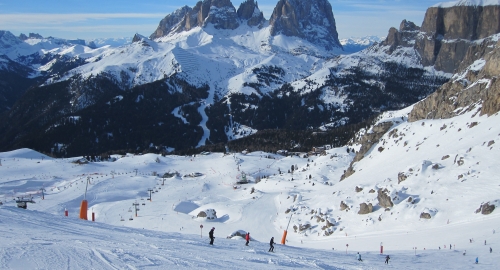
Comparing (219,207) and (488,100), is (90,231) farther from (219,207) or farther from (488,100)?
(488,100)

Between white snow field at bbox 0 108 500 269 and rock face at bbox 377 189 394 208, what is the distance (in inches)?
22.3

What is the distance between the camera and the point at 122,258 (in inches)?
758

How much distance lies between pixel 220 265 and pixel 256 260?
3.05 metres

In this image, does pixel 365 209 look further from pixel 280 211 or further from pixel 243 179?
pixel 243 179

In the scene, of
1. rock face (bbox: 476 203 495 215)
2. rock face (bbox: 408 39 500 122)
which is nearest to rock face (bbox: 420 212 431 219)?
rock face (bbox: 476 203 495 215)

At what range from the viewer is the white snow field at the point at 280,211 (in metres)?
22.0

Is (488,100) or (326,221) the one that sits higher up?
(488,100)

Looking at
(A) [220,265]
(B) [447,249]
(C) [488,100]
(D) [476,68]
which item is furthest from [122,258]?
(D) [476,68]

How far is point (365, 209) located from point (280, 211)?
18.0 meters

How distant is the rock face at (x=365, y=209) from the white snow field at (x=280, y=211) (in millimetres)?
533

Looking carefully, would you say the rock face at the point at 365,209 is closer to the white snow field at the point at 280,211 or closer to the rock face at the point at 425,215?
the white snow field at the point at 280,211

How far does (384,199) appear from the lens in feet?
156

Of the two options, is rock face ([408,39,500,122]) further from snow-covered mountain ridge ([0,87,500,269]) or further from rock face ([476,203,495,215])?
rock face ([476,203,495,215])

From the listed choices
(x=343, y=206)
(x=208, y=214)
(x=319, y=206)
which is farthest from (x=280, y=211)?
(x=343, y=206)
